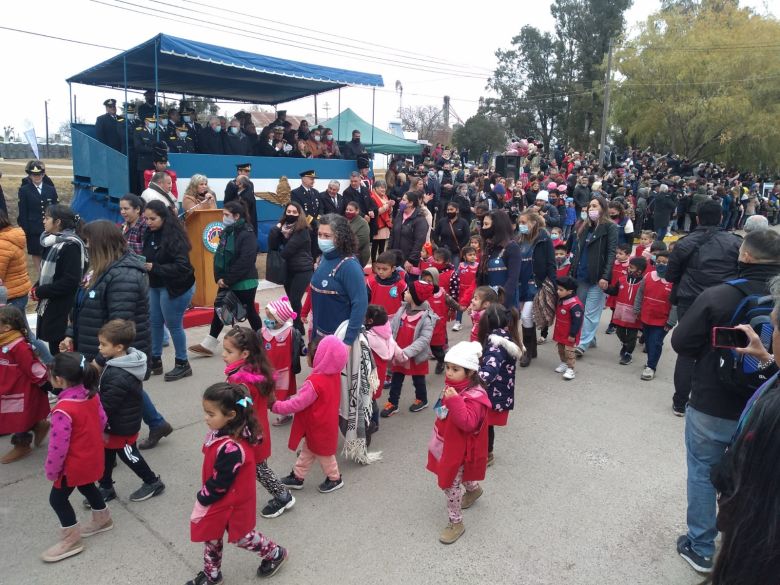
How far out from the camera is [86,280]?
4113mm

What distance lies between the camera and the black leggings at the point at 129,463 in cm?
351

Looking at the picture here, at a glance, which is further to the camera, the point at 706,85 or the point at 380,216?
the point at 706,85

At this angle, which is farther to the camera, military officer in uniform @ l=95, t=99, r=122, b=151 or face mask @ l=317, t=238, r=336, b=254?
military officer in uniform @ l=95, t=99, r=122, b=151

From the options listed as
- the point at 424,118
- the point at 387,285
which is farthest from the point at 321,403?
the point at 424,118

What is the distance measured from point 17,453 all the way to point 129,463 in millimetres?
1289

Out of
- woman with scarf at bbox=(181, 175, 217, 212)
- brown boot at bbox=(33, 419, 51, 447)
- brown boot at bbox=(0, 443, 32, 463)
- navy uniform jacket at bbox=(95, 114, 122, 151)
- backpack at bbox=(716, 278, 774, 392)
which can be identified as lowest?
brown boot at bbox=(0, 443, 32, 463)

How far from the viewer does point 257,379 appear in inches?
134

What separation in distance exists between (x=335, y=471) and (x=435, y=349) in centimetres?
238

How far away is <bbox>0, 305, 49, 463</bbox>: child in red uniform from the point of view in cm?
396

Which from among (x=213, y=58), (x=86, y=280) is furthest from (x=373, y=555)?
(x=213, y=58)

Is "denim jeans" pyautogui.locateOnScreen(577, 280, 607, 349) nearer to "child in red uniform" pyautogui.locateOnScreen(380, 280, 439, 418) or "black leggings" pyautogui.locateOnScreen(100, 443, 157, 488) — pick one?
"child in red uniform" pyautogui.locateOnScreen(380, 280, 439, 418)

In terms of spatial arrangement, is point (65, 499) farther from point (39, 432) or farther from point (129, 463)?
point (39, 432)

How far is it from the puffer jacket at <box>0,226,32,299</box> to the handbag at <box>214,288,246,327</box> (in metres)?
1.68

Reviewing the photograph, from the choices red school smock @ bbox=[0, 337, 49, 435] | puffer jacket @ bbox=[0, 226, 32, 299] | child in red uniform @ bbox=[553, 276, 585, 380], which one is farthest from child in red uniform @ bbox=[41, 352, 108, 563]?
child in red uniform @ bbox=[553, 276, 585, 380]
